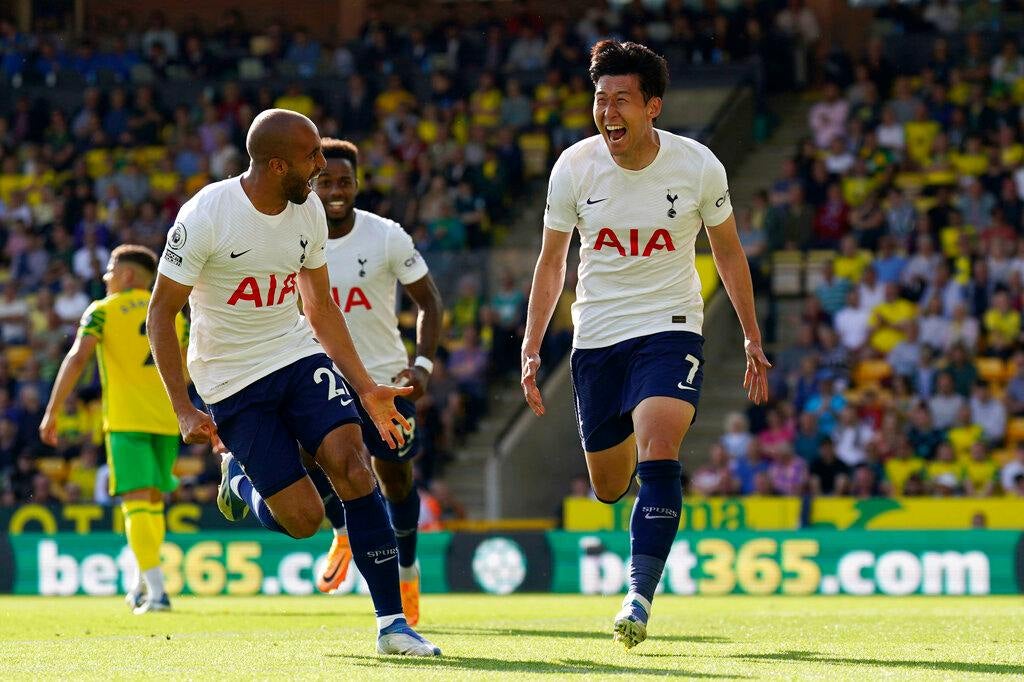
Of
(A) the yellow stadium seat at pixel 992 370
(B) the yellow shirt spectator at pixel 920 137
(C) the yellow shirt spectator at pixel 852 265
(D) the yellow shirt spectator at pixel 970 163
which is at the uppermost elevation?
(B) the yellow shirt spectator at pixel 920 137

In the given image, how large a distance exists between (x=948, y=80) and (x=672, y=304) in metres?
16.7

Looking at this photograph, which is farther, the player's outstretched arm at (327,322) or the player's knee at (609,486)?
the player's knee at (609,486)

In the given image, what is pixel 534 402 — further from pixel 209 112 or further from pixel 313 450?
pixel 209 112

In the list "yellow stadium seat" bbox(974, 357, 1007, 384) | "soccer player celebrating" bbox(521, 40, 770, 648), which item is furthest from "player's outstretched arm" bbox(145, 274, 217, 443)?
"yellow stadium seat" bbox(974, 357, 1007, 384)

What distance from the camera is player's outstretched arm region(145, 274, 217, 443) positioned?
7500 millimetres

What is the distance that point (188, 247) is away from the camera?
756 centimetres

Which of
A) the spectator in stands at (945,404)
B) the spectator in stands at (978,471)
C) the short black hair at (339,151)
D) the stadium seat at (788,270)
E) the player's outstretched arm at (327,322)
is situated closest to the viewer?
the player's outstretched arm at (327,322)

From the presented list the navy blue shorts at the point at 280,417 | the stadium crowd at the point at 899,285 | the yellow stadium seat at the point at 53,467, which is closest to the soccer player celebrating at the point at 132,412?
the navy blue shorts at the point at 280,417

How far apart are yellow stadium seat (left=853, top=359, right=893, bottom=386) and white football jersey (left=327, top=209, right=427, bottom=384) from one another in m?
10.5

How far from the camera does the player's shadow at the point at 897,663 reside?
685 cm

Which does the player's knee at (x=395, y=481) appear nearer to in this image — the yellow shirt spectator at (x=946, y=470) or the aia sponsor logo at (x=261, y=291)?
the aia sponsor logo at (x=261, y=291)

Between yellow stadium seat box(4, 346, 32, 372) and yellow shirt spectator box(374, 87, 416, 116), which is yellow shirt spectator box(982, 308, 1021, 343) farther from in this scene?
yellow stadium seat box(4, 346, 32, 372)

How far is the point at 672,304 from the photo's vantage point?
8.11 metres

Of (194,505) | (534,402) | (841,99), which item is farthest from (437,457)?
(534,402)
